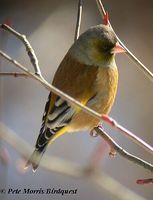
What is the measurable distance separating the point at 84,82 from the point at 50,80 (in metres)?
0.22

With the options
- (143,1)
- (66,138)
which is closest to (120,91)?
(66,138)

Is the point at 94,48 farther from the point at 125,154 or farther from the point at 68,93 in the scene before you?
the point at 125,154

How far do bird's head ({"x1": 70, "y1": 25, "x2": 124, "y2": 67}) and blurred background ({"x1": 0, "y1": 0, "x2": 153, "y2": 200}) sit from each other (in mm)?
192

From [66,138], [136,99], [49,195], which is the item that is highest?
[136,99]

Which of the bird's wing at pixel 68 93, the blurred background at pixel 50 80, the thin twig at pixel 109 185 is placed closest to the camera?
the thin twig at pixel 109 185

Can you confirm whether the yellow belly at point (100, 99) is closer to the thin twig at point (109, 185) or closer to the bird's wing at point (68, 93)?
the bird's wing at point (68, 93)

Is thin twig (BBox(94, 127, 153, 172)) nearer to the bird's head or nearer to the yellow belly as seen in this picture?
the yellow belly

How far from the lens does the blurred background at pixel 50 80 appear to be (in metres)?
1.27

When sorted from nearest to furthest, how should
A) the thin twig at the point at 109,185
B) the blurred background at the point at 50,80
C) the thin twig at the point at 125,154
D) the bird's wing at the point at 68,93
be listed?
the thin twig at the point at 109,185, the thin twig at the point at 125,154, the bird's wing at the point at 68,93, the blurred background at the point at 50,80

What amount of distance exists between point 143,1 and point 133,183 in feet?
2.16

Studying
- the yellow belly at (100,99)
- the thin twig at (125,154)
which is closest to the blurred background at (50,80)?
the yellow belly at (100,99)

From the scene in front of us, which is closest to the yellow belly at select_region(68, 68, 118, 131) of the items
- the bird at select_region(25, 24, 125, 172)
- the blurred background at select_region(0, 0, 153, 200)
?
the bird at select_region(25, 24, 125, 172)

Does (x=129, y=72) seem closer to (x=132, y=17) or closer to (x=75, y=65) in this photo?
(x=132, y=17)

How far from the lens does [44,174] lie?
127 centimetres
